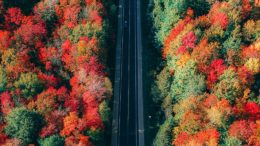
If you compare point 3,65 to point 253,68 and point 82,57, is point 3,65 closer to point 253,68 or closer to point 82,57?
point 82,57

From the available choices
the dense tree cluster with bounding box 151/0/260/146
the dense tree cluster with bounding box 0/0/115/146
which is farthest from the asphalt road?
the dense tree cluster with bounding box 151/0/260/146

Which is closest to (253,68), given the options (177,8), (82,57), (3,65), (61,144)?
(177,8)

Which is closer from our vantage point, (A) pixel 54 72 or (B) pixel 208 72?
(B) pixel 208 72

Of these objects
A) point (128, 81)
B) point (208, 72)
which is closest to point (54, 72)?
point (128, 81)

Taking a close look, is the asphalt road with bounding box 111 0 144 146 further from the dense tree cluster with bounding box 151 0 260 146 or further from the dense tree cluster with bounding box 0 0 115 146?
the dense tree cluster with bounding box 151 0 260 146

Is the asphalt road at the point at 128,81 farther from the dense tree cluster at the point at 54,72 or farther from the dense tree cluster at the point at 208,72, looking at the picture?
the dense tree cluster at the point at 208,72

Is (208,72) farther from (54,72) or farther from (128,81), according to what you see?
(54,72)

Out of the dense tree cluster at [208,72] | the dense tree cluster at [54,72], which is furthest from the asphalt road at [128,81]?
the dense tree cluster at [208,72]
